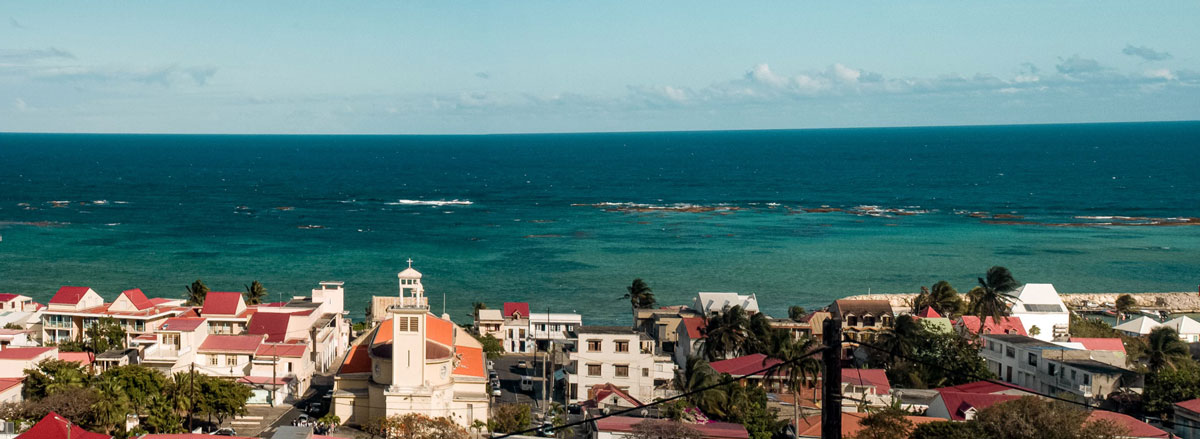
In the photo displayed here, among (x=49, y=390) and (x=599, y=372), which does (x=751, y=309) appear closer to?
(x=599, y=372)

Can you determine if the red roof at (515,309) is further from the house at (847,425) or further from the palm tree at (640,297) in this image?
the house at (847,425)

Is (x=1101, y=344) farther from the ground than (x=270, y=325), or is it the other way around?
(x=270, y=325)

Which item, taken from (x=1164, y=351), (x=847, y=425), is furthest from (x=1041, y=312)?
(x=847, y=425)

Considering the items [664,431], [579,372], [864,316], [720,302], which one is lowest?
[579,372]

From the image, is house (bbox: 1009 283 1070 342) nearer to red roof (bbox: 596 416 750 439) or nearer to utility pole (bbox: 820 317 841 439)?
red roof (bbox: 596 416 750 439)

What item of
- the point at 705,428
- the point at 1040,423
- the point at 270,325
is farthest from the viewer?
the point at 270,325

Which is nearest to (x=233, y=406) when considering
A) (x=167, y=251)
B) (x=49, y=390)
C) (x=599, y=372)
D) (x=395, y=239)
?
(x=49, y=390)

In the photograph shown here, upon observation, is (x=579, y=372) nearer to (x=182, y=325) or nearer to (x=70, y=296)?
(x=182, y=325)
